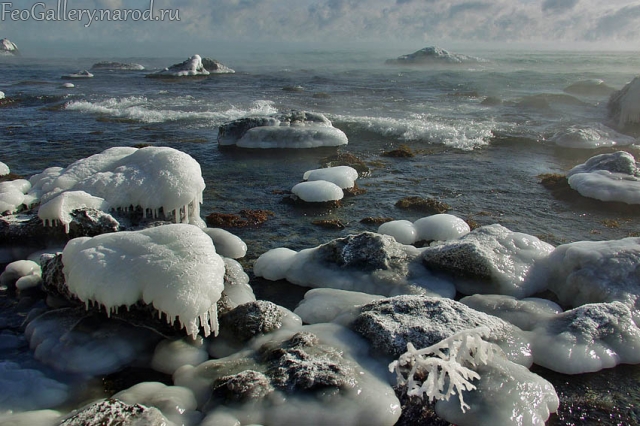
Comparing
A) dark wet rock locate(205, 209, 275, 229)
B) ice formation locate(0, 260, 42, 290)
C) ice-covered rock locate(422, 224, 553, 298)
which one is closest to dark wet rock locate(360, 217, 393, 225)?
dark wet rock locate(205, 209, 275, 229)

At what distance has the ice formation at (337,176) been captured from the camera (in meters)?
11.9

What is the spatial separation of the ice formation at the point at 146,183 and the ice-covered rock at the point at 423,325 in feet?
12.5

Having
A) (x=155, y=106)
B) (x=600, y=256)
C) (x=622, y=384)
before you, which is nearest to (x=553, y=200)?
Result: (x=600, y=256)

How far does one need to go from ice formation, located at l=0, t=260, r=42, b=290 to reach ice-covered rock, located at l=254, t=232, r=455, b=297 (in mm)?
3146

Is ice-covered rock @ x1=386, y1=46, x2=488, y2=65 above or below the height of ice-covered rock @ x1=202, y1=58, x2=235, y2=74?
above

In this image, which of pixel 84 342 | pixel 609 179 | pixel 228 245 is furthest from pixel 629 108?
pixel 84 342

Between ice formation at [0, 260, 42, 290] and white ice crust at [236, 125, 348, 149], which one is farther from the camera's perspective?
white ice crust at [236, 125, 348, 149]

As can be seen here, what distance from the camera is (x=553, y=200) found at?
11.6 meters

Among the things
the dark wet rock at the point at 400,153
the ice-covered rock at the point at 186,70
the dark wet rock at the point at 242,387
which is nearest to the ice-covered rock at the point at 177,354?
the dark wet rock at the point at 242,387

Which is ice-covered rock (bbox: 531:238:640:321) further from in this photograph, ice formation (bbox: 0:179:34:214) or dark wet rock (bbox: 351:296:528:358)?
ice formation (bbox: 0:179:34:214)

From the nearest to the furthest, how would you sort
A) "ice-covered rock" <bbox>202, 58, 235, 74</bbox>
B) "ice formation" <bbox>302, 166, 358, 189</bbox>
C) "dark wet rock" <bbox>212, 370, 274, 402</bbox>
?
"dark wet rock" <bbox>212, 370, 274, 402</bbox>
"ice formation" <bbox>302, 166, 358, 189</bbox>
"ice-covered rock" <bbox>202, 58, 235, 74</bbox>

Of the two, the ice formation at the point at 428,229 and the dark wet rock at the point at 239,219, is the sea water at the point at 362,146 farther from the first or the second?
the ice formation at the point at 428,229

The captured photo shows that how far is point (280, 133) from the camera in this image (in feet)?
52.2

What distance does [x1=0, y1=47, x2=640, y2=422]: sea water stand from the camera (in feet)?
34.4
